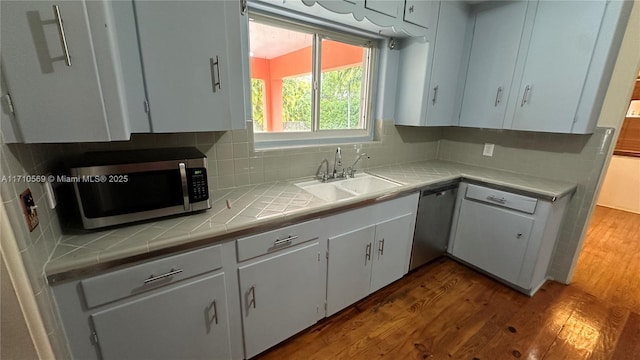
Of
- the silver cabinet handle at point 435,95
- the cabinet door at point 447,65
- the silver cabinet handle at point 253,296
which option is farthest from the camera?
the silver cabinet handle at point 435,95

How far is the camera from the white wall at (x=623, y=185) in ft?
12.4

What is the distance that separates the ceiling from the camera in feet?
5.92

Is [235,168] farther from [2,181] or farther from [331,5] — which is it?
[331,5]

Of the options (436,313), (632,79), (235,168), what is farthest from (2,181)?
(632,79)

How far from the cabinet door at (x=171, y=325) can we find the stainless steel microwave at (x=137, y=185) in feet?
1.20

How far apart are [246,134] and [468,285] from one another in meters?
2.23

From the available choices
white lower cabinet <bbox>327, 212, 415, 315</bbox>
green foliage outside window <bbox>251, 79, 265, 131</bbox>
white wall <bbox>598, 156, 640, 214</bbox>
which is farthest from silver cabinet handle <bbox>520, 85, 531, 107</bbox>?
white wall <bbox>598, 156, 640, 214</bbox>

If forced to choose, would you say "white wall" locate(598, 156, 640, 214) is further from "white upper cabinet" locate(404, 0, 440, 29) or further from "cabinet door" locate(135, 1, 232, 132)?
"cabinet door" locate(135, 1, 232, 132)

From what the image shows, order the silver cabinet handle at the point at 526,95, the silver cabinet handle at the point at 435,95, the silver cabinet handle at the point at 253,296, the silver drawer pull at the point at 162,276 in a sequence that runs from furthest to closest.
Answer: the silver cabinet handle at the point at 435,95
the silver cabinet handle at the point at 526,95
the silver cabinet handle at the point at 253,296
the silver drawer pull at the point at 162,276

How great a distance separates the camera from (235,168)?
67.8 inches

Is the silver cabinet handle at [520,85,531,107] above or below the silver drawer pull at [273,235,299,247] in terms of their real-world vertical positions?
above

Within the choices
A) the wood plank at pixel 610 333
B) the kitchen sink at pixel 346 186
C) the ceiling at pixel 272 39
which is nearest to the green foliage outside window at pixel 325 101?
the ceiling at pixel 272 39

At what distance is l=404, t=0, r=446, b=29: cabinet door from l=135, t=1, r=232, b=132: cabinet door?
1.30m

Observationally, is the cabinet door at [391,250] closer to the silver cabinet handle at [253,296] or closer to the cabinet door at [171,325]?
the silver cabinet handle at [253,296]
